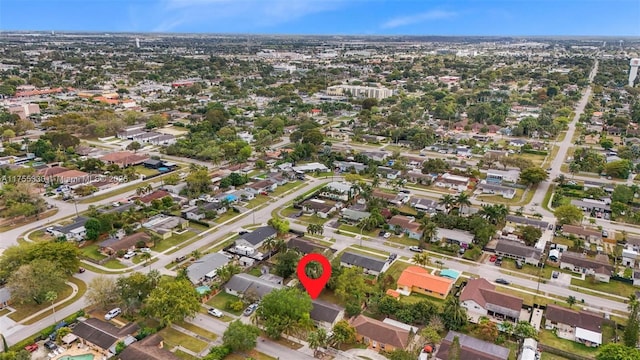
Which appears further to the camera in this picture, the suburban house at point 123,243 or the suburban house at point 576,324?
the suburban house at point 123,243

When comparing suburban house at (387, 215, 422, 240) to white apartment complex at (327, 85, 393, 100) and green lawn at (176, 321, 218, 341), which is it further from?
white apartment complex at (327, 85, 393, 100)

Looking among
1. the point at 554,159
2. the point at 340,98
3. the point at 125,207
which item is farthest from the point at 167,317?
the point at 340,98

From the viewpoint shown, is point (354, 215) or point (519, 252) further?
point (354, 215)

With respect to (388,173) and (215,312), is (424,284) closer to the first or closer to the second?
(215,312)

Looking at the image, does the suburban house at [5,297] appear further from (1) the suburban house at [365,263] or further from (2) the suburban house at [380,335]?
(1) the suburban house at [365,263]

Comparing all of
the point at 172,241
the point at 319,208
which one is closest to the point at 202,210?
the point at 172,241

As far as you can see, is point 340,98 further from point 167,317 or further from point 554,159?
point 167,317

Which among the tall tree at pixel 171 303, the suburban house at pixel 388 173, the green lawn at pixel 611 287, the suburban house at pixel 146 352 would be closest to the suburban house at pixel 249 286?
the tall tree at pixel 171 303
